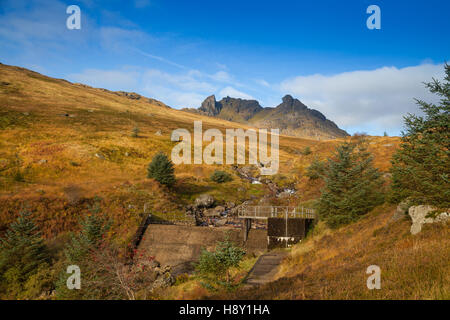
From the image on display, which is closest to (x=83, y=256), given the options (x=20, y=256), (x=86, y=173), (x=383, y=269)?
(x=20, y=256)

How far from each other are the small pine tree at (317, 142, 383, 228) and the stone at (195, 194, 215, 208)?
67.0 feet

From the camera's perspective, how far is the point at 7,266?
18.3 m

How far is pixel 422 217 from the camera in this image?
40.2 feet

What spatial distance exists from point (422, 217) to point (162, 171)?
3500cm

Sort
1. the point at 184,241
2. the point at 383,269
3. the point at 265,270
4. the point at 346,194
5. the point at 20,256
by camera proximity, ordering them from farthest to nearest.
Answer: the point at 184,241 → the point at 346,194 → the point at 20,256 → the point at 265,270 → the point at 383,269

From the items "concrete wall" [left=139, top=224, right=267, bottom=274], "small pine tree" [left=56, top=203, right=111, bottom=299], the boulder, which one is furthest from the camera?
"concrete wall" [left=139, top=224, right=267, bottom=274]

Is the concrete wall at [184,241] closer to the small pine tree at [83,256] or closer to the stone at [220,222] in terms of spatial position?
the stone at [220,222]

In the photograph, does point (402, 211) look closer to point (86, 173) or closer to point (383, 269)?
point (383, 269)

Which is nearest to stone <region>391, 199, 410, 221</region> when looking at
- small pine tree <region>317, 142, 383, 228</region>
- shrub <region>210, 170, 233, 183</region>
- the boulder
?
the boulder

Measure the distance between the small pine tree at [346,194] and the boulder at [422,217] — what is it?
632cm

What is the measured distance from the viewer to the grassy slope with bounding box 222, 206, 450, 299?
7070 millimetres

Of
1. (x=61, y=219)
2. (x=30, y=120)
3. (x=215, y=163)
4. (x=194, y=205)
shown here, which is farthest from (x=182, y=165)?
(x=30, y=120)

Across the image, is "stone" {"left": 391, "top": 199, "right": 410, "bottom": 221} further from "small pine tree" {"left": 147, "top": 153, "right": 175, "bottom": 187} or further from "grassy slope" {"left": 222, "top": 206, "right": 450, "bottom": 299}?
"small pine tree" {"left": 147, "top": 153, "right": 175, "bottom": 187}
